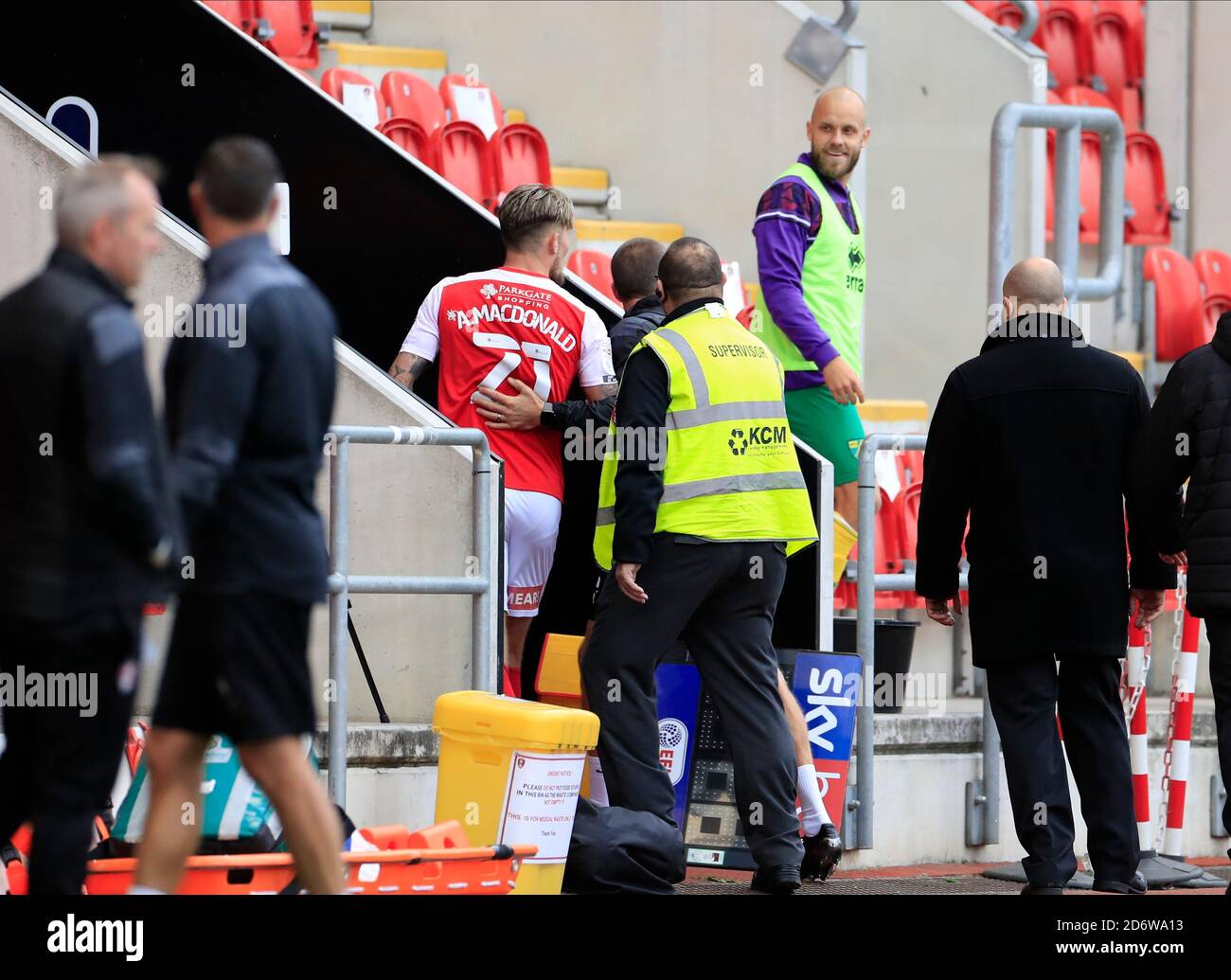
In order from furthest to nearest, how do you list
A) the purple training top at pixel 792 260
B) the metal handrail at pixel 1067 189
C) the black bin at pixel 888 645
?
the metal handrail at pixel 1067 189 < the black bin at pixel 888 645 < the purple training top at pixel 792 260

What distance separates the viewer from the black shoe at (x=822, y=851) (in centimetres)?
723

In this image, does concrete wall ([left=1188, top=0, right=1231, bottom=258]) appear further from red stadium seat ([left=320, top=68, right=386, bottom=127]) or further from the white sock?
the white sock

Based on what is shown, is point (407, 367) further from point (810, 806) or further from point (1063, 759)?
point (1063, 759)

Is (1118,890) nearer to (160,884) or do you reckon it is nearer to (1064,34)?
(160,884)

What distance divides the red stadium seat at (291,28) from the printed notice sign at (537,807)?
5753 millimetres

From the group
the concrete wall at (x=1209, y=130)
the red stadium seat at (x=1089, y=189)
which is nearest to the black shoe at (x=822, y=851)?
the red stadium seat at (x=1089, y=189)

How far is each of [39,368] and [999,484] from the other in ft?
11.2

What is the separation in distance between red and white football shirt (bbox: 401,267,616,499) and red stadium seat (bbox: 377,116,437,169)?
315cm

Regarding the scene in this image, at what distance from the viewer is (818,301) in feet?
26.1

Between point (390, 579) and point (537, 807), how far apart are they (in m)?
0.98

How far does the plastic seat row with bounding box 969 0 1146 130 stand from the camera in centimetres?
1457

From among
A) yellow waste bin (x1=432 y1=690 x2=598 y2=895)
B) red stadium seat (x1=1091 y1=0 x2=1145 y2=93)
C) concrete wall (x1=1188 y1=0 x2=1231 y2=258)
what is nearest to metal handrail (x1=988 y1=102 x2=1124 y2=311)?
yellow waste bin (x1=432 y1=690 x2=598 y2=895)

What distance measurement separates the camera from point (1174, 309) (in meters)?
12.5

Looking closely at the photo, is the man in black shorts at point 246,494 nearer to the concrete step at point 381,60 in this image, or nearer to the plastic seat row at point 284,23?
the plastic seat row at point 284,23
